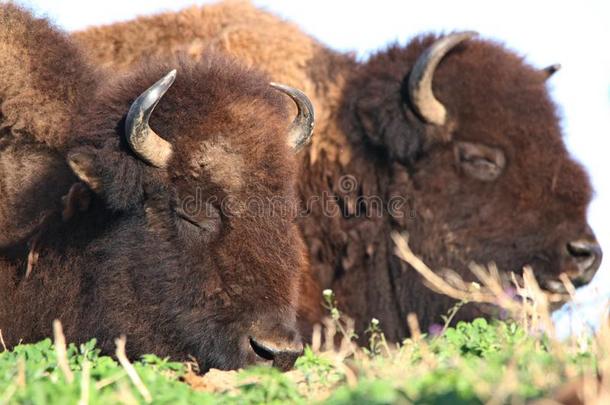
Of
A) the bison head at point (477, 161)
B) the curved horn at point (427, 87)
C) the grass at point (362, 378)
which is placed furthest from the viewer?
the curved horn at point (427, 87)

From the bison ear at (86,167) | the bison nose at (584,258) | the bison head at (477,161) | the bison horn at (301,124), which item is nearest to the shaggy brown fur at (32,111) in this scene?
the bison ear at (86,167)

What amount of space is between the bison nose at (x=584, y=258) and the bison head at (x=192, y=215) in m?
3.48

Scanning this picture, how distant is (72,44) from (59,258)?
174 centimetres

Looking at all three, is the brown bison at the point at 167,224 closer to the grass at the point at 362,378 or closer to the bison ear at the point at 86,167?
the bison ear at the point at 86,167

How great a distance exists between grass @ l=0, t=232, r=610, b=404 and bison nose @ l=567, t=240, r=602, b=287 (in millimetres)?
3780

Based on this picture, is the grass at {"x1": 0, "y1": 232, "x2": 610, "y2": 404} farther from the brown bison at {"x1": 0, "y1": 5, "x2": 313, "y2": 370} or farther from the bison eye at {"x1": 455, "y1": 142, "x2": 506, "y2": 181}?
the bison eye at {"x1": 455, "y1": 142, "x2": 506, "y2": 181}

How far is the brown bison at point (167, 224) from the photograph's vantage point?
6.45 meters

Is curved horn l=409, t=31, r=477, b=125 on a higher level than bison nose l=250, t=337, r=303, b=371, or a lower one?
higher

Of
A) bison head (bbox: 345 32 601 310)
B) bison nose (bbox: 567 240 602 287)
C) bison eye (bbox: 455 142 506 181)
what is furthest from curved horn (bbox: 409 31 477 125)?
bison nose (bbox: 567 240 602 287)

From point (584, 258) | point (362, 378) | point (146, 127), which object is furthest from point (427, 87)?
point (362, 378)

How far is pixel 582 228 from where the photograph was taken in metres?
9.73

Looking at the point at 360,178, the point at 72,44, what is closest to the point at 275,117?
the point at 72,44

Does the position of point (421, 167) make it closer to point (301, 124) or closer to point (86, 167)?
point (301, 124)

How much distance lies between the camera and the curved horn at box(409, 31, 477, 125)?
10.3 metres
